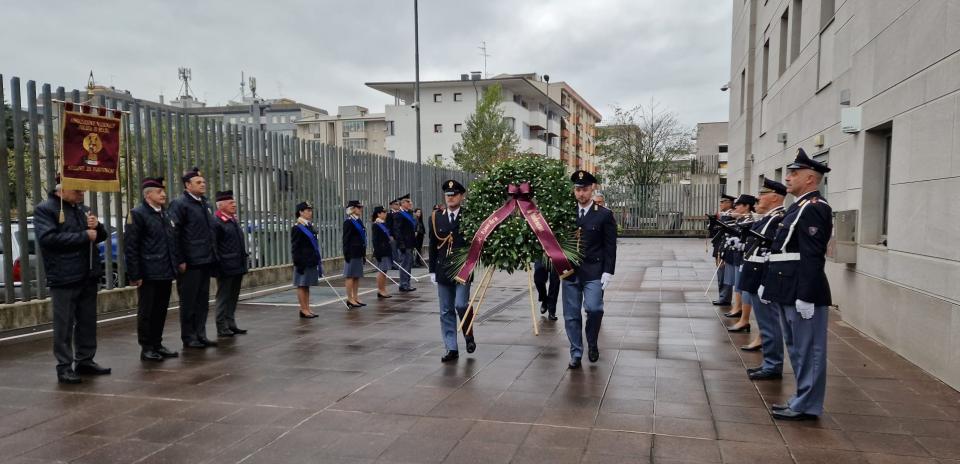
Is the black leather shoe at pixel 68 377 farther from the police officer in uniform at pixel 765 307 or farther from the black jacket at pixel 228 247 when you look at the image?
the police officer in uniform at pixel 765 307

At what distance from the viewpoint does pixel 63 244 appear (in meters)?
5.78

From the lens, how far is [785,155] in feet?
Result: 43.4

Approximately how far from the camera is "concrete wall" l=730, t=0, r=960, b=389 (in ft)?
19.2

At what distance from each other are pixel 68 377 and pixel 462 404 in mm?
3735

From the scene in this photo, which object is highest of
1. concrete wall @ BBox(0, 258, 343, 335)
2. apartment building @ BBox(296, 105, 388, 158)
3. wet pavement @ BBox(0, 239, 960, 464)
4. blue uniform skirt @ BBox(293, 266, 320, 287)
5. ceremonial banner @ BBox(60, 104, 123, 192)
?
apartment building @ BBox(296, 105, 388, 158)

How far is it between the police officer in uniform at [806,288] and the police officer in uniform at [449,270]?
121 inches

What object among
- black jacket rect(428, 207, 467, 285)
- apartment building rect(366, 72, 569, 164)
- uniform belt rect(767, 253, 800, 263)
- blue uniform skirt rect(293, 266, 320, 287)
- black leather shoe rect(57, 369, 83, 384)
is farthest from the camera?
apartment building rect(366, 72, 569, 164)

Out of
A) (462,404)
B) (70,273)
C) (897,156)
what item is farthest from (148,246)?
(897,156)

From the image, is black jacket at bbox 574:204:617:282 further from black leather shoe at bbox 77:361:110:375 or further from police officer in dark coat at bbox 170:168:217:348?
black leather shoe at bbox 77:361:110:375

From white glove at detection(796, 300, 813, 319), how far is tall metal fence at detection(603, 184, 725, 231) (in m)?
26.8

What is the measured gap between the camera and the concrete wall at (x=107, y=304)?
7.91m

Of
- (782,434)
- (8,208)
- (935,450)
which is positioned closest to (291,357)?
(8,208)

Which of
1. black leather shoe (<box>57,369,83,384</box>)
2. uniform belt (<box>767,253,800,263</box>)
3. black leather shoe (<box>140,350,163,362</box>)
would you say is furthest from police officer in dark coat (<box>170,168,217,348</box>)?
uniform belt (<box>767,253,800,263</box>)

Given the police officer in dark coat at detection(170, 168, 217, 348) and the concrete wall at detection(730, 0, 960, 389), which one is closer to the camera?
the concrete wall at detection(730, 0, 960, 389)
